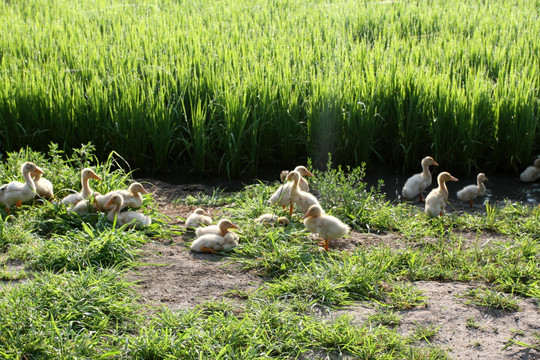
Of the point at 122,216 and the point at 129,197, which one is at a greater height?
the point at 129,197

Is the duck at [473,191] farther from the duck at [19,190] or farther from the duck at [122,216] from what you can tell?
the duck at [19,190]

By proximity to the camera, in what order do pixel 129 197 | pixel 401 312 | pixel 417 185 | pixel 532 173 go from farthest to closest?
pixel 532 173, pixel 417 185, pixel 129 197, pixel 401 312

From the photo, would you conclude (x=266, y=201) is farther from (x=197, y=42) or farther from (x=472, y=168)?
(x=197, y=42)

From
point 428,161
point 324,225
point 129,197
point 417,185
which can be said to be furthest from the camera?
point 428,161

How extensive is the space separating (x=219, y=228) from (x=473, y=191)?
2.82 m

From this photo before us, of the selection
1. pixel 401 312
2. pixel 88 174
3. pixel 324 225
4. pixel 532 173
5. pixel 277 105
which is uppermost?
pixel 277 105

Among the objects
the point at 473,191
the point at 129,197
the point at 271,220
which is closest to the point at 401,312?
the point at 271,220

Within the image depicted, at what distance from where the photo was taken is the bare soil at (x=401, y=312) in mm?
4312

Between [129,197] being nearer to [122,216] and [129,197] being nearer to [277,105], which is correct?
[122,216]

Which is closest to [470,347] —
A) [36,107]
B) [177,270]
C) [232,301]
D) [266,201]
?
[232,301]

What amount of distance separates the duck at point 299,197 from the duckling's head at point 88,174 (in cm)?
183

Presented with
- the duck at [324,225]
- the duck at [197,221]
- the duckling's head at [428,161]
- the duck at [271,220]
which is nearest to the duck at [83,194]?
the duck at [197,221]

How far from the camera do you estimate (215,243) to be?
556 centimetres

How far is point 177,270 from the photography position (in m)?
5.29
